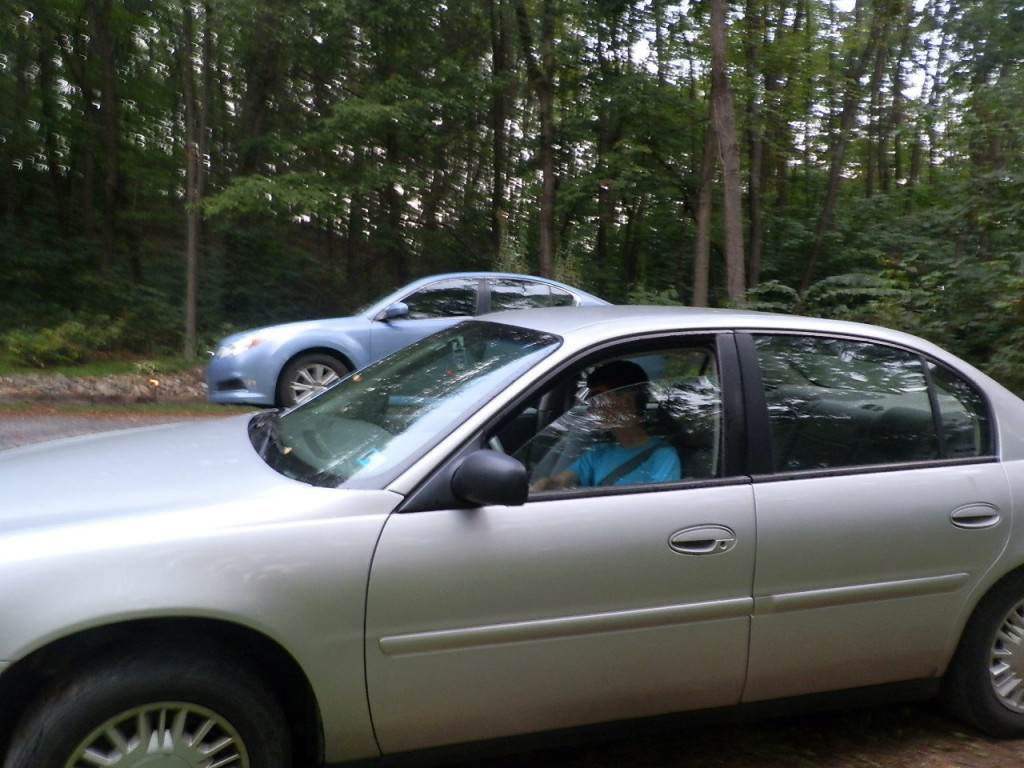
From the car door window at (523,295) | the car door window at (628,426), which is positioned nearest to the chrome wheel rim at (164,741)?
the car door window at (628,426)

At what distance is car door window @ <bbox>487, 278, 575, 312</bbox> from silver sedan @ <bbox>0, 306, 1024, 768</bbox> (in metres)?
7.23

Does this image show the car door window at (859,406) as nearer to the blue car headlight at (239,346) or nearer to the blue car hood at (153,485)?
the blue car hood at (153,485)

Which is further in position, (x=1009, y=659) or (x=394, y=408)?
(x=1009, y=659)

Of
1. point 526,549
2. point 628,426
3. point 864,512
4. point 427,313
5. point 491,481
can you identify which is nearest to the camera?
point 491,481

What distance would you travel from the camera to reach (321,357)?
10.7m

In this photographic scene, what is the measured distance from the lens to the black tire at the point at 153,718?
2529mm

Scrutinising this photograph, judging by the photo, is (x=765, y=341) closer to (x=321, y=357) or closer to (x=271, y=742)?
(x=271, y=742)

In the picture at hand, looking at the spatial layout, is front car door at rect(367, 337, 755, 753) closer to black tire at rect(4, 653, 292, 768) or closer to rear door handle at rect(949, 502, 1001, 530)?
black tire at rect(4, 653, 292, 768)

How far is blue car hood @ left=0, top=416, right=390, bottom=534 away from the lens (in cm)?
282

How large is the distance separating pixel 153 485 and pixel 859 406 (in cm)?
246

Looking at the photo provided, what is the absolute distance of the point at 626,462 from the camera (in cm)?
341

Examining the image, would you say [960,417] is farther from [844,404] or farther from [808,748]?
[808,748]

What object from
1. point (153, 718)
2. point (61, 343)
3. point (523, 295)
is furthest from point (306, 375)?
point (153, 718)

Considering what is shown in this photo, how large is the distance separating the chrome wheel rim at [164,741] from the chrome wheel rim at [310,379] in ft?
25.9
